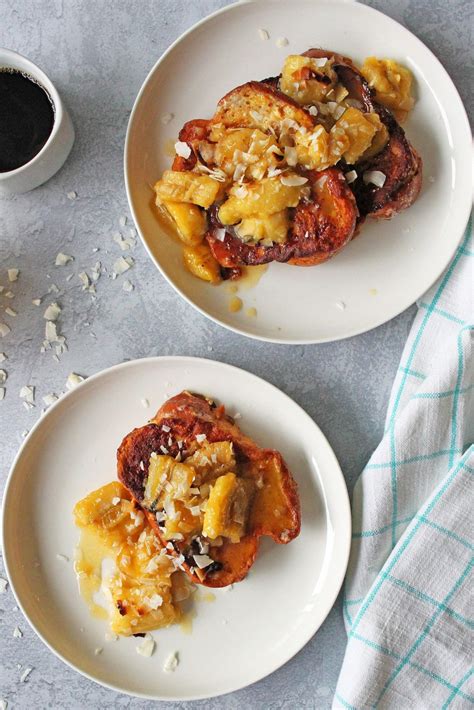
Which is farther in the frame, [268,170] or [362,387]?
[362,387]

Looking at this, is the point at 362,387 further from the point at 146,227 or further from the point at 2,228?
the point at 2,228

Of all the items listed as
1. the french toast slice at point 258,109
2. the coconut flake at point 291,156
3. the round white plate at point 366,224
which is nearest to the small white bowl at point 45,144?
the round white plate at point 366,224

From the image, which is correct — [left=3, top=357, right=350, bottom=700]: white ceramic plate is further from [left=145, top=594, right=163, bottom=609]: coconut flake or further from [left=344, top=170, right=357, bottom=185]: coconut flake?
[left=344, top=170, right=357, bottom=185]: coconut flake

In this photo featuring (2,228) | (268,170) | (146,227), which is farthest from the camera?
(2,228)

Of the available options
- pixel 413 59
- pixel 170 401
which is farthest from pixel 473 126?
pixel 170 401

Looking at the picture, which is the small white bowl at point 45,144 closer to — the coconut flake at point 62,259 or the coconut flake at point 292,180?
the coconut flake at point 62,259

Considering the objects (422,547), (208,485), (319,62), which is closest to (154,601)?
(208,485)

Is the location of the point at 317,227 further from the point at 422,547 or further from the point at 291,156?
the point at 422,547
